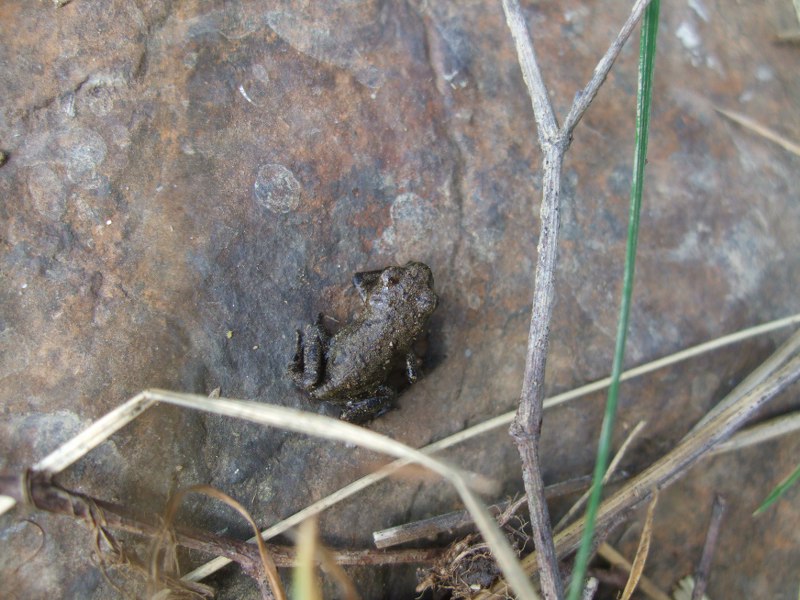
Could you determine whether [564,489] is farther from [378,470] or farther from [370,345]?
[370,345]

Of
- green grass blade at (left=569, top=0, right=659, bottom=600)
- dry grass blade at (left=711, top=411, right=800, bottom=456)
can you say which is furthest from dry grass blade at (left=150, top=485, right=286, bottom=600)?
dry grass blade at (left=711, top=411, right=800, bottom=456)

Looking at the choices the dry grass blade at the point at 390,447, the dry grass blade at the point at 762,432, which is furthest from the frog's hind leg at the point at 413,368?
the dry grass blade at the point at 762,432

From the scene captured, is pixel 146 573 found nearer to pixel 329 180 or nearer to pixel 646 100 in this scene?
pixel 329 180

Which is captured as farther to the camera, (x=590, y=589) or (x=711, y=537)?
(x=711, y=537)

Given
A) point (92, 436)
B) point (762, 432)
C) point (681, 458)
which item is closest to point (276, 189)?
point (92, 436)

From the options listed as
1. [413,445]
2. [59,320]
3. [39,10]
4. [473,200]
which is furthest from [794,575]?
[39,10]

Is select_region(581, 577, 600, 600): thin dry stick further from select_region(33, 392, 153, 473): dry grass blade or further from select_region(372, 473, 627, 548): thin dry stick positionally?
select_region(33, 392, 153, 473): dry grass blade
